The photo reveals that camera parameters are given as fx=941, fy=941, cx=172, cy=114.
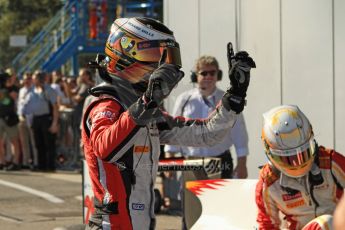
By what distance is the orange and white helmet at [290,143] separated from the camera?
5129 mm

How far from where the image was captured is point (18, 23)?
48.7m

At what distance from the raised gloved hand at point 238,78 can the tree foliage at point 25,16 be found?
40894 mm

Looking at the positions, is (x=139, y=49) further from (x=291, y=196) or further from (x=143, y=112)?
(x=291, y=196)

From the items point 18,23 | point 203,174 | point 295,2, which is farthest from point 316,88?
point 18,23

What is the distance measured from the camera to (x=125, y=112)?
3.88m

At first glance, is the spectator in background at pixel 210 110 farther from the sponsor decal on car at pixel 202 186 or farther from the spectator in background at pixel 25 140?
the spectator in background at pixel 25 140

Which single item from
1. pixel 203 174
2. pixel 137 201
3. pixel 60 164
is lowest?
pixel 60 164

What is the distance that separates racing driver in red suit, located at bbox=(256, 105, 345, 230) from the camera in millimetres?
5156

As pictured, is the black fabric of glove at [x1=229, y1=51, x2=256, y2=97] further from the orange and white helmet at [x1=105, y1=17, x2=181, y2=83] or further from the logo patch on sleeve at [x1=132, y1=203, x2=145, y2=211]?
the logo patch on sleeve at [x1=132, y1=203, x2=145, y2=211]

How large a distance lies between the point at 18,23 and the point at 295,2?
131 ft

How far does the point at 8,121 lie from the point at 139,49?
42.2 ft

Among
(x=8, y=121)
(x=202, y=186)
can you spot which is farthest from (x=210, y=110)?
(x=8, y=121)

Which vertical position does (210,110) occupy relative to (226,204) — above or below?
above

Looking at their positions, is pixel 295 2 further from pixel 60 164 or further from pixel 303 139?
pixel 60 164
